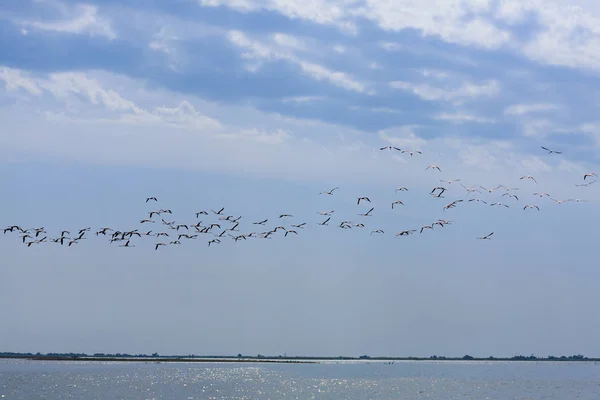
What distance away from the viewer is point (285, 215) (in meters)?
69.1

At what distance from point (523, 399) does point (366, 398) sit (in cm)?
2152

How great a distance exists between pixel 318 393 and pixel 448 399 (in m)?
21.0

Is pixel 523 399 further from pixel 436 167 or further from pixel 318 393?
pixel 436 167

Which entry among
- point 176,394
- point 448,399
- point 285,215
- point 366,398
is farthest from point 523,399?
point 285,215

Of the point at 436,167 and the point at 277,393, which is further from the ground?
the point at 436,167

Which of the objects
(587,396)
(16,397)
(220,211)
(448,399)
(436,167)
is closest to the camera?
(436,167)

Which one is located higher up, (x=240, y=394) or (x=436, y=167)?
(x=436, y=167)

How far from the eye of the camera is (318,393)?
393 ft

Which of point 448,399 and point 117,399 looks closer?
point 117,399

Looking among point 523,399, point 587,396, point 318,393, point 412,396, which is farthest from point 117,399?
point 587,396

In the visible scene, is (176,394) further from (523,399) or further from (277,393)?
(523,399)

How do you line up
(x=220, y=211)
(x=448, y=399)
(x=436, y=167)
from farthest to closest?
(x=448, y=399), (x=220, y=211), (x=436, y=167)

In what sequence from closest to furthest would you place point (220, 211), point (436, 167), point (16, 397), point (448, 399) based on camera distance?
point (436, 167) → point (220, 211) → point (16, 397) → point (448, 399)

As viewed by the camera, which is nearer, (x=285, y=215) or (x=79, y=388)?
(x=285, y=215)
